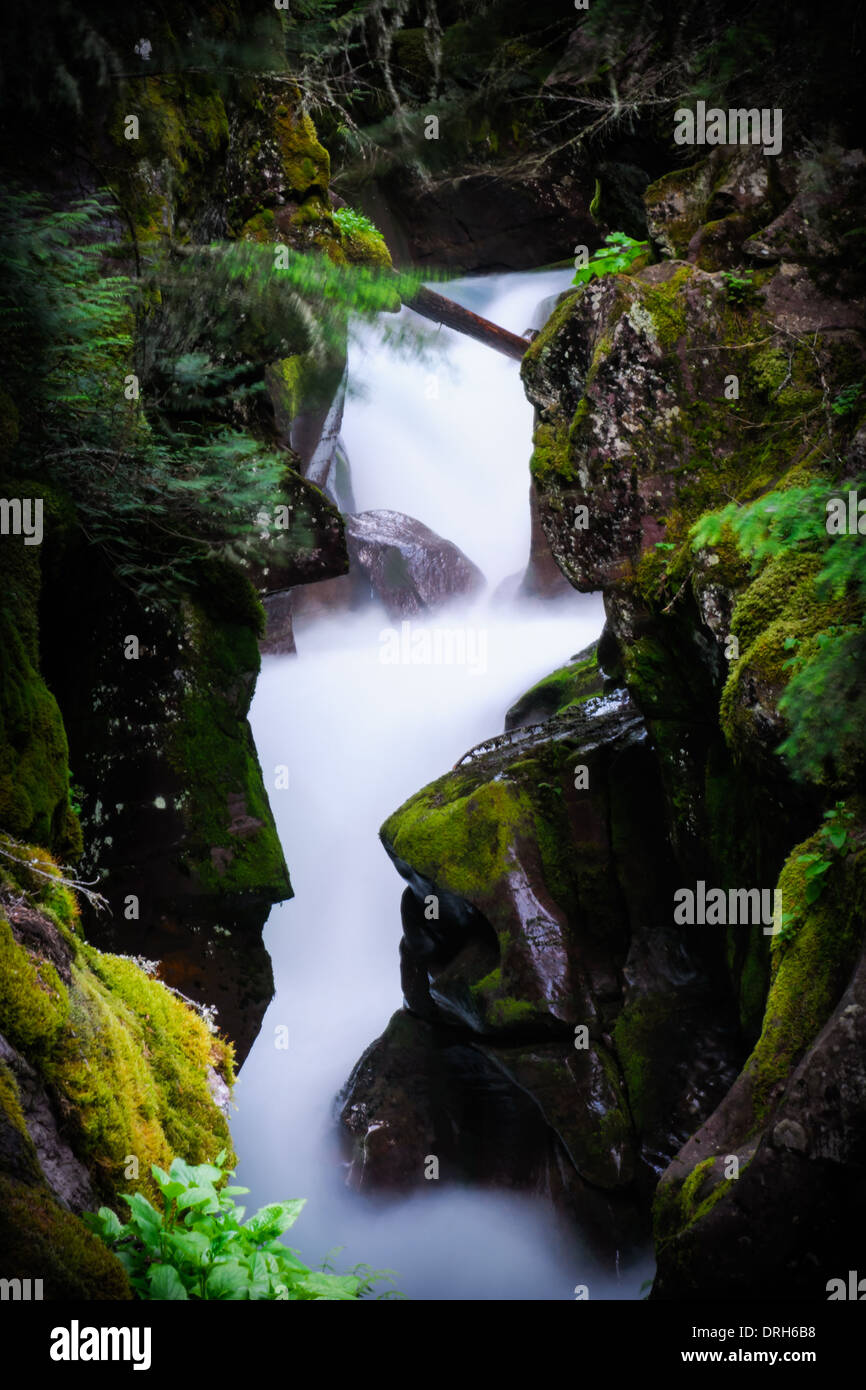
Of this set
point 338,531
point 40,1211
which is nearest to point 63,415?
point 338,531

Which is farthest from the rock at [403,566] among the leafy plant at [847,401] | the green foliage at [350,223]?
the leafy plant at [847,401]

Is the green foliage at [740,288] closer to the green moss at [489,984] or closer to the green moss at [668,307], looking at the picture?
the green moss at [668,307]

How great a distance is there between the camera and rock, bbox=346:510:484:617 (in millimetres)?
19172

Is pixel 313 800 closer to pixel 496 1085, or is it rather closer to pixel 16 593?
pixel 496 1085

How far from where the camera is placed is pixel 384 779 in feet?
46.9

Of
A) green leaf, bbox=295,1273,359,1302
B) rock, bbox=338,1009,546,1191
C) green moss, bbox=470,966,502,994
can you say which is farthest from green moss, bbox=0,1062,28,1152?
rock, bbox=338,1009,546,1191

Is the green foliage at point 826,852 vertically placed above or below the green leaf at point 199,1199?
above

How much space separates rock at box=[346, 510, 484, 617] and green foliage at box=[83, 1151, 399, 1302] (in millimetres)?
16352

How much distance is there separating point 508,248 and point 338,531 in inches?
232

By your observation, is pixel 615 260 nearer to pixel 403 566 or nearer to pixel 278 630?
pixel 278 630

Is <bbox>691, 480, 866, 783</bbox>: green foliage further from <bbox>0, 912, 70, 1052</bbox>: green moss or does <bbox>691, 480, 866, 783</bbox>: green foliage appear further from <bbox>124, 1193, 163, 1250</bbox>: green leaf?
<bbox>0, 912, 70, 1052</bbox>: green moss

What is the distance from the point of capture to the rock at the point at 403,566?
19.2 meters

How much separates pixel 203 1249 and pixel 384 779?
11548mm

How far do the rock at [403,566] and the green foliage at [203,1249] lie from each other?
16.4m
